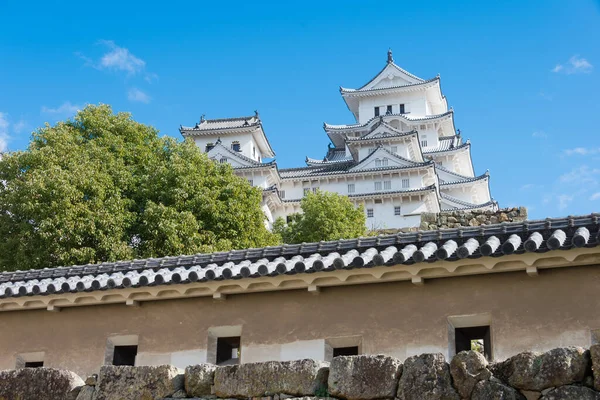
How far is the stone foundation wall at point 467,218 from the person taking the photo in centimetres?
2175

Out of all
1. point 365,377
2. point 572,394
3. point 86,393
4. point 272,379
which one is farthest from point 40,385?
point 572,394

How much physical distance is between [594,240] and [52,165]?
21.4 metres

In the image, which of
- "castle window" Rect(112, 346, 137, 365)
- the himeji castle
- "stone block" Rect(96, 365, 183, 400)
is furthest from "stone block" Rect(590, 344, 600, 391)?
the himeji castle

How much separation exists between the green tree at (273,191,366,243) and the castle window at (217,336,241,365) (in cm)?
2922

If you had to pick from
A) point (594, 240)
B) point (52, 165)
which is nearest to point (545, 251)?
point (594, 240)

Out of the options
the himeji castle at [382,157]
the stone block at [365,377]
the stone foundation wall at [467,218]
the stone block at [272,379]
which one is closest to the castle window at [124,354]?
the stone block at [272,379]

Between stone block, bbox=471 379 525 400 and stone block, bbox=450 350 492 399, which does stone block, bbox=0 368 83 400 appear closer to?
stone block, bbox=450 350 492 399

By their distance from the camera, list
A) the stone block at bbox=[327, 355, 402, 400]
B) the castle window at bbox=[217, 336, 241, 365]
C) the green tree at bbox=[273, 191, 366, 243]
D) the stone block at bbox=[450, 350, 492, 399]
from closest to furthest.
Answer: the stone block at bbox=[450, 350, 492, 399] < the stone block at bbox=[327, 355, 402, 400] < the castle window at bbox=[217, 336, 241, 365] < the green tree at bbox=[273, 191, 366, 243]

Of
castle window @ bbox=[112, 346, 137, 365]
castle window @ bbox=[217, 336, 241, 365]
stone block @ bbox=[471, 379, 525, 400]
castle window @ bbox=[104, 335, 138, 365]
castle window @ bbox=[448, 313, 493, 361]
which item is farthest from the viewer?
castle window @ bbox=[112, 346, 137, 365]

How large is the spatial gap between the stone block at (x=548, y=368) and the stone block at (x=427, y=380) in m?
0.50

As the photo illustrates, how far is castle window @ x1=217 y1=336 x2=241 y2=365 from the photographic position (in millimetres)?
11578

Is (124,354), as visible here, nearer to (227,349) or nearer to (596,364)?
(227,349)

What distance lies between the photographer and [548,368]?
5.88 metres

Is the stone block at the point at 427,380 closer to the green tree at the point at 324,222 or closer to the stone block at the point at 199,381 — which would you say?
the stone block at the point at 199,381
